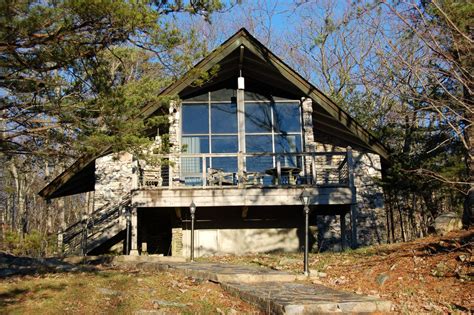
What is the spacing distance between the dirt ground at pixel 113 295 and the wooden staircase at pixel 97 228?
5.64 m

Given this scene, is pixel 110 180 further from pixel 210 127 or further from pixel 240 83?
pixel 240 83

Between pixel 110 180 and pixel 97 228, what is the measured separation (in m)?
1.89

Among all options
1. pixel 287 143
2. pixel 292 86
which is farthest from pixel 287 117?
pixel 292 86

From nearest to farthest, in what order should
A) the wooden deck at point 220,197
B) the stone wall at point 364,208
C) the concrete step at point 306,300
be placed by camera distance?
1. the concrete step at point 306,300
2. the wooden deck at point 220,197
3. the stone wall at point 364,208

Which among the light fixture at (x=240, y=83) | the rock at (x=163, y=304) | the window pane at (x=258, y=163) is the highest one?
the light fixture at (x=240, y=83)

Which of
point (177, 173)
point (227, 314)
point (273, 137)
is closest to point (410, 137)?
point (273, 137)

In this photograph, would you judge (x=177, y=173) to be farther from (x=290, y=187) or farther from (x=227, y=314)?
(x=227, y=314)

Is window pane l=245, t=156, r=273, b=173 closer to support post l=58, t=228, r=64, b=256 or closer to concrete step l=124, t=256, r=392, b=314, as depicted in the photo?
concrete step l=124, t=256, r=392, b=314

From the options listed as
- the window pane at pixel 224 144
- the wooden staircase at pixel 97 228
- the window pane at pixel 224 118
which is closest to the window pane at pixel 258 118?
the window pane at pixel 224 118

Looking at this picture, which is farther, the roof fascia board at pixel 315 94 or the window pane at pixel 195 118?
the window pane at pixel 195 118

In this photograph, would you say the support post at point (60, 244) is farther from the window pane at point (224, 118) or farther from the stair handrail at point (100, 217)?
the window pane at point (224, 118)

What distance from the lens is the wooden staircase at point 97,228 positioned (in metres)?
14.1

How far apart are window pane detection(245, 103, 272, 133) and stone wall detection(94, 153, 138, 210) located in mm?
4537

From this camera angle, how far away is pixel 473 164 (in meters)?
9.15
